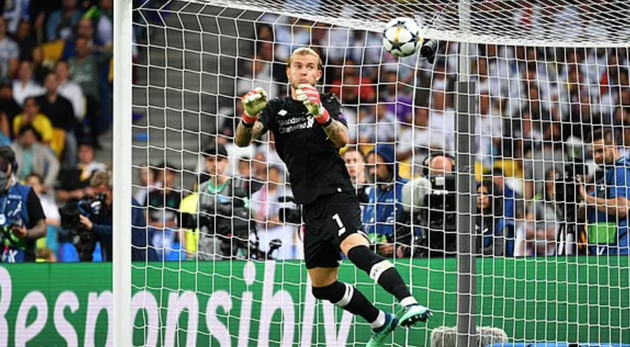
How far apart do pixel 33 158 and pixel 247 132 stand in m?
3.66

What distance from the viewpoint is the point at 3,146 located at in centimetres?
901

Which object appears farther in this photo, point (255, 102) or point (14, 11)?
point (14, 11)

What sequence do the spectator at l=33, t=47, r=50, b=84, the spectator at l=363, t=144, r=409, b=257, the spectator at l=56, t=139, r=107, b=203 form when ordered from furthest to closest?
the spectator at l=33, t=47, r=50, b=84, the spectator at l=56, t=139, r=107, b=203, the spectator at l=363, t=144, r=409, b=257

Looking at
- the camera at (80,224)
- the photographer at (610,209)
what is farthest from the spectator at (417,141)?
the camera at (80,224)

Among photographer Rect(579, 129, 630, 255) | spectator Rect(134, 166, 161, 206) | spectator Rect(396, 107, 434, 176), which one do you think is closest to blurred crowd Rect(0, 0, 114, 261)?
spectator Rect(134, 166, 161, 206)

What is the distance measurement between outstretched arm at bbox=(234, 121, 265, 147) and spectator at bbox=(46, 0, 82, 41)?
4.09 meters

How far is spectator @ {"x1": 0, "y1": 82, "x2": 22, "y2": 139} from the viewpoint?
9258mm

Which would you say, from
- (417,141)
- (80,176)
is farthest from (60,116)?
(417,141)

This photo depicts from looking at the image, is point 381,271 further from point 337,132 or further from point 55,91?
point 55,91

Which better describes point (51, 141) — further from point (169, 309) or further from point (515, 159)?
point (515, 159)

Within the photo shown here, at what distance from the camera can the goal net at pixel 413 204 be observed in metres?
8.57

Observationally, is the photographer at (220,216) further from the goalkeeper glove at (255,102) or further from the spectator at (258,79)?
the goalkeeper glove at (255,102)

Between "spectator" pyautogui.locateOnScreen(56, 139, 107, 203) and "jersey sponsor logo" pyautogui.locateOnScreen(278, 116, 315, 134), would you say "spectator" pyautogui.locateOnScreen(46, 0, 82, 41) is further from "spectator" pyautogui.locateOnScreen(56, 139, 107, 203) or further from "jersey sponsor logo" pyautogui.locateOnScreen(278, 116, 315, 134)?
"jersey sponsor logo" pyautogui.locateOnScreen(278, 116, 315, 134)

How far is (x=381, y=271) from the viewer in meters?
5.78
